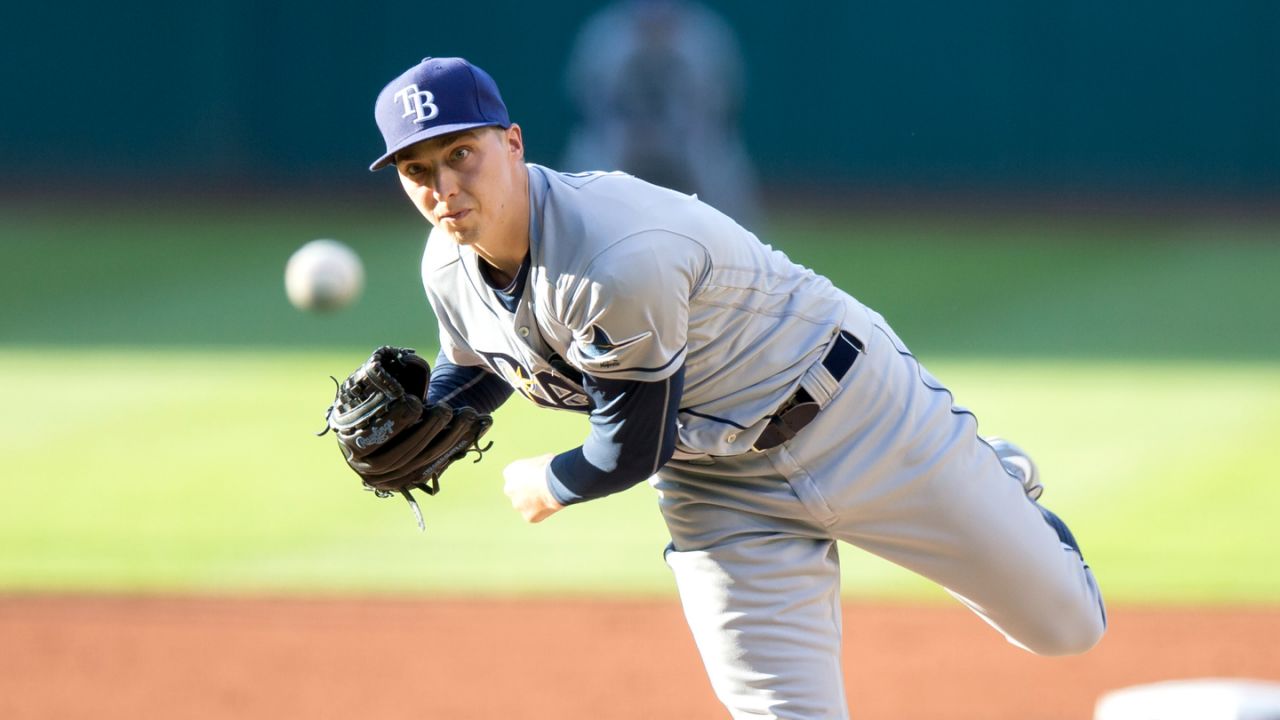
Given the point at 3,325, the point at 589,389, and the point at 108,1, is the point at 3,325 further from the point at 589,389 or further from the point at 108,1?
the point at 589,389

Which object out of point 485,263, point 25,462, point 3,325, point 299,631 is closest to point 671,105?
point 3,325

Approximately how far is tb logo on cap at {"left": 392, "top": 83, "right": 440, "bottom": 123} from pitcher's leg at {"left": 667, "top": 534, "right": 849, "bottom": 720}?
4.13 feet

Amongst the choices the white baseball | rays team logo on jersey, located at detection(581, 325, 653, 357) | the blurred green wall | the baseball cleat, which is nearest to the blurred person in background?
the blurred green wall

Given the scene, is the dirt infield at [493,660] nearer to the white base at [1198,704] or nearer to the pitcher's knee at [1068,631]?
the pitcher's knee at [1068,631]

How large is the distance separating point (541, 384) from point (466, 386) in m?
0.40

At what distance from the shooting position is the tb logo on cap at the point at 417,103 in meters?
3.16

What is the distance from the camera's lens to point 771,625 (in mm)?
3695

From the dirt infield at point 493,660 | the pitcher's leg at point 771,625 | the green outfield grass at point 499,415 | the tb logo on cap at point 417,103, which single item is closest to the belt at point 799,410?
the pitcher's leg at point 771,625

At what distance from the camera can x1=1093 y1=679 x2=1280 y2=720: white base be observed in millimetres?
3084

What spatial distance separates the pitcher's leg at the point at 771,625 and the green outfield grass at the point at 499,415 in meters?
2.85

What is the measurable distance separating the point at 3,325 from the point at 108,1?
21.2 ft

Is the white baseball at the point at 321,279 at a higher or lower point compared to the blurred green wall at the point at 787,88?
lower

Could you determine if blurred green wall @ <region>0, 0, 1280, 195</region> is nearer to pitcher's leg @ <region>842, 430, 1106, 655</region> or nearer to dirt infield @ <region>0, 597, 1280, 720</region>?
dirt infield @ <region>0, 597, 1280, 720</region>

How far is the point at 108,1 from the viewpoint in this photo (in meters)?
17.0
